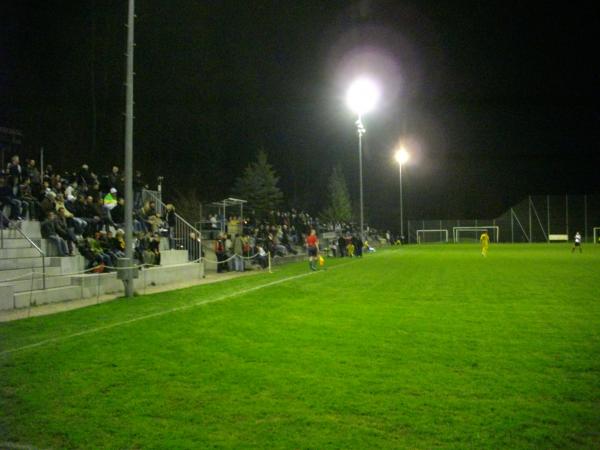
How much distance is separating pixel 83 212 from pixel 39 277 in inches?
223

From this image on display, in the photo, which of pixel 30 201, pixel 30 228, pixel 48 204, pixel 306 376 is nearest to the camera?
pixel 306 376

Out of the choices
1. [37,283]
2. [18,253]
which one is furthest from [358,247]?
[37,283]

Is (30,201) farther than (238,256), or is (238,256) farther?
(238,256)

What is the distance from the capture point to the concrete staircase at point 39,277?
13141 mm

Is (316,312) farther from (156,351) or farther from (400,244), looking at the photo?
(400,244)

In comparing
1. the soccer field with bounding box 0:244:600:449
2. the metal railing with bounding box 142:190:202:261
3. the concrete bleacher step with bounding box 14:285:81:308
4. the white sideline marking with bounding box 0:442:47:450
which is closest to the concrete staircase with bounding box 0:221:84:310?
the concrete bleacher step with bounding box 14:285:81:308

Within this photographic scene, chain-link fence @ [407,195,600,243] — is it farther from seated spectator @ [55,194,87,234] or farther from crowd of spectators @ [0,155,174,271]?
seated spectator @ [55,194,87,234]

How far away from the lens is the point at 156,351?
26.9ft

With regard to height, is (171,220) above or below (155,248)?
above

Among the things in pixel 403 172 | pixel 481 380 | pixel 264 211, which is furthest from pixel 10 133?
pixel 403 172

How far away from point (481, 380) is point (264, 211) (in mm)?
49364

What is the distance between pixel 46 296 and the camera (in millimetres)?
13812

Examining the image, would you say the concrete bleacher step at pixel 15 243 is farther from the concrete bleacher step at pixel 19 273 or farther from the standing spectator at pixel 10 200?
the standing spectator at pixel 10 200

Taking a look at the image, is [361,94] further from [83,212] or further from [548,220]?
[548,220]
